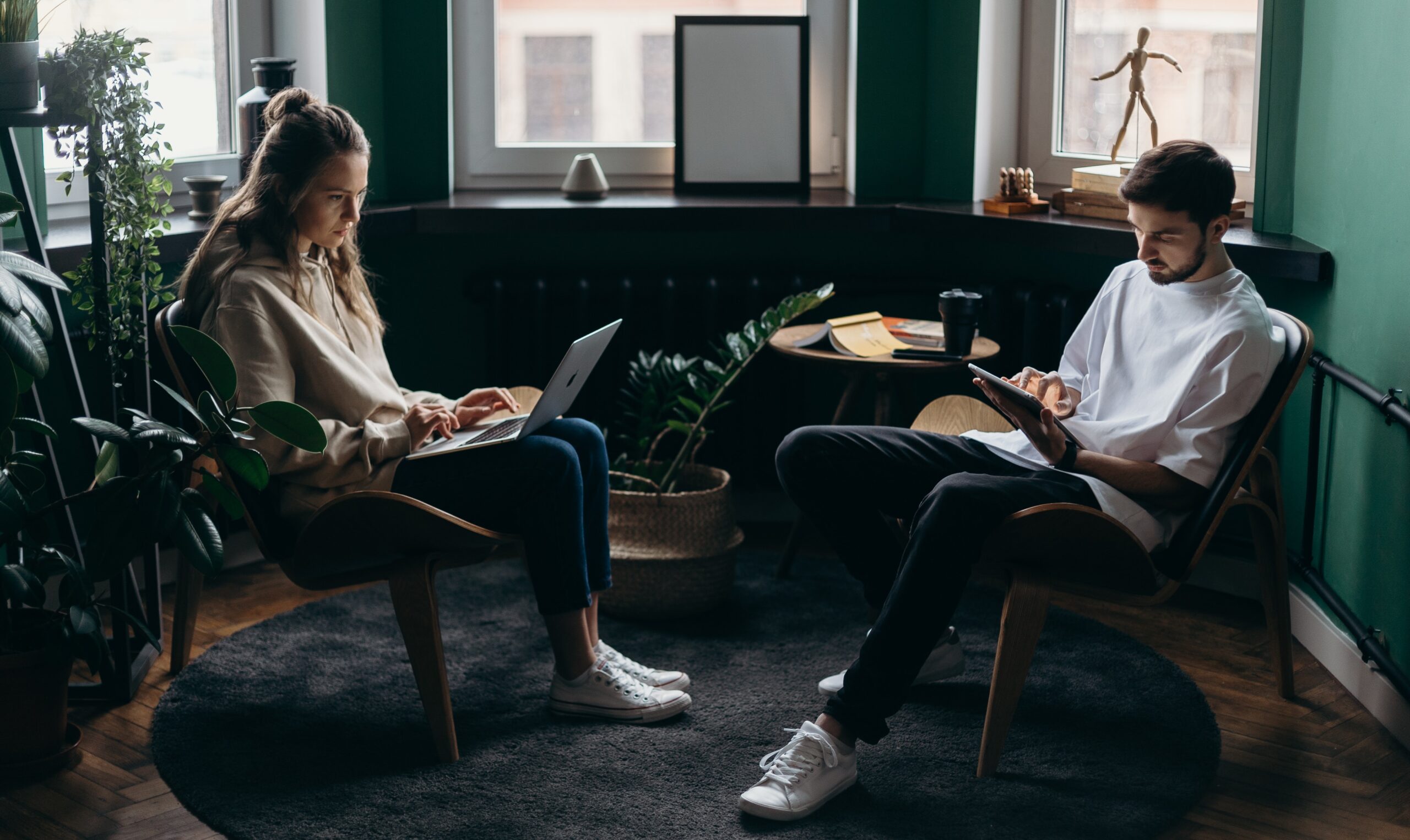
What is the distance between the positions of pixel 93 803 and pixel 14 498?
1.66 ft

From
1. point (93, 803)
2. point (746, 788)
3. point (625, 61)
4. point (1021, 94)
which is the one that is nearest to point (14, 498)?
point (93, 803)

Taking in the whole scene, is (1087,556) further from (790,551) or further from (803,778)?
(790,551)

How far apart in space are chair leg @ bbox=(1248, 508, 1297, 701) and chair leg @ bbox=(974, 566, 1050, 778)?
0.61m

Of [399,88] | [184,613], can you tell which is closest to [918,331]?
[399,88]

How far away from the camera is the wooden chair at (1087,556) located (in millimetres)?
2125

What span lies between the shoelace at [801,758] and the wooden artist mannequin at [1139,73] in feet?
5.87

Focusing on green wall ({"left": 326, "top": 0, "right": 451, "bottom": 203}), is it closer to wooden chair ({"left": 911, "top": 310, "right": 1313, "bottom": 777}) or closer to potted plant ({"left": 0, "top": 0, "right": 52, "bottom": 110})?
potted plant ({"left": 0, "top": 0, "right": 52, "bottom": 110})

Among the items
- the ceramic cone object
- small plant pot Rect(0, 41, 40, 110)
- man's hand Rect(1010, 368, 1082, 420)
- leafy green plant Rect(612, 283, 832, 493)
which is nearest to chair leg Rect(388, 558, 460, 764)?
leafy green plant Rect(612, 283, 832, 493)

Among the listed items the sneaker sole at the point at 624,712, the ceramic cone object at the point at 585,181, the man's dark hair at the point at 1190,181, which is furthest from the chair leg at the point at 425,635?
the ceramic cone object at the point at 585,181

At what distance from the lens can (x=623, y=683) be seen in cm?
246

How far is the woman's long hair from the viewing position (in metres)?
2.30

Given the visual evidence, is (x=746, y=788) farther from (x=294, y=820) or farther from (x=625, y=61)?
(x=625, y=61)

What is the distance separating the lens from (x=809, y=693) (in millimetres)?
2568

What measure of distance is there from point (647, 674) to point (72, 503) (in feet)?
3.49
